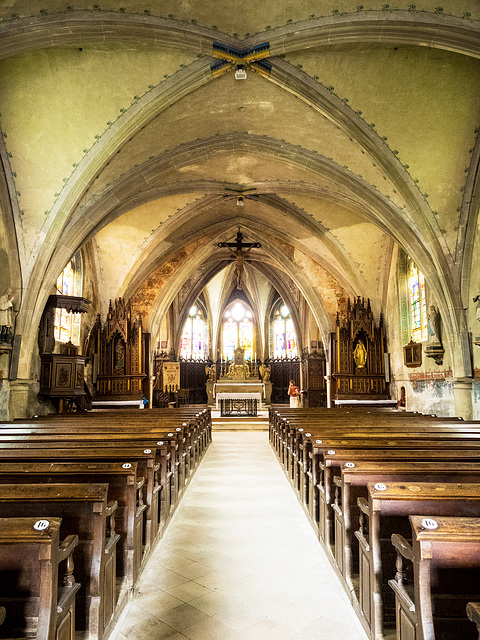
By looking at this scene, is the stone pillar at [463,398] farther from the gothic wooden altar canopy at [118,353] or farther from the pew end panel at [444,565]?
the gothic wooden altar canopy at [118,353]

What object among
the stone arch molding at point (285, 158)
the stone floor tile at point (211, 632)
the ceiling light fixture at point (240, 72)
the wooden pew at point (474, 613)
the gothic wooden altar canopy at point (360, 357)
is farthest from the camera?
the gothic wooden altar canopy at point (360, 357)

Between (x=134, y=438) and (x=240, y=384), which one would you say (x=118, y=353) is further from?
(x=134, y=438)

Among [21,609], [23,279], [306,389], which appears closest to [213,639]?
[21,609]

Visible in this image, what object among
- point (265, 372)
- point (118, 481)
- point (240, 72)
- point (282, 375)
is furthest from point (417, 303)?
point (282, 375)

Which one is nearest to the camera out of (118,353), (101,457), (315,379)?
(101,457)

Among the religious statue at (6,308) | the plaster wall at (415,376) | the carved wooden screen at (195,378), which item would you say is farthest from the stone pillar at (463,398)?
the carved wooden screen at (195,378)

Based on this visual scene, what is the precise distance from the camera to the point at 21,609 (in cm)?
234

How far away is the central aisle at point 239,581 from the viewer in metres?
3.28

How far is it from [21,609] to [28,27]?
8192 millimetres

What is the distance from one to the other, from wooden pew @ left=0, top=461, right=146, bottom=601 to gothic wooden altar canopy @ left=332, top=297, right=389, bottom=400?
13840mm

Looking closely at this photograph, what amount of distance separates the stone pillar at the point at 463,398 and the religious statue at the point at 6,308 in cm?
1047

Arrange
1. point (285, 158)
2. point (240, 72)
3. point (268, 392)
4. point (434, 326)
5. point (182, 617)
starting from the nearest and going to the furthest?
point (182, 617), point (240, 72), point (434, 326), point (285, 158), point (268, 392)

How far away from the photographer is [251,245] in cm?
1897

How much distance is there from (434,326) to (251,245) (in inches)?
351
